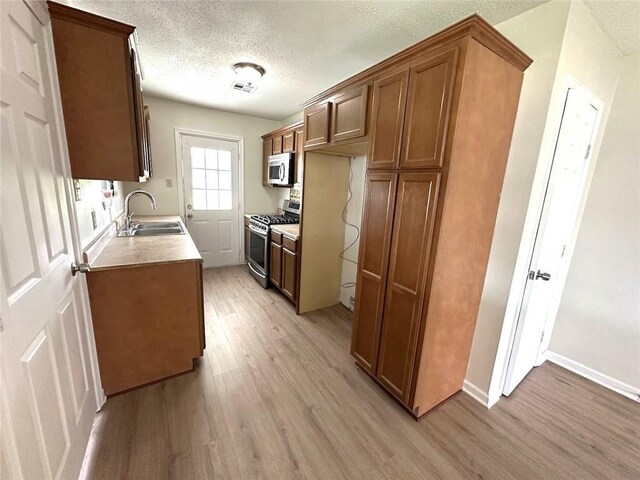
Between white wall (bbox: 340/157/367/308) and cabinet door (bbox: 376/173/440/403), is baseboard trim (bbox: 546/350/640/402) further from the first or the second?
white wall (bbox: 340/157/367/308)

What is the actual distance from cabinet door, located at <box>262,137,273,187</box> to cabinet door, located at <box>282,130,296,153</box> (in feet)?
1.52

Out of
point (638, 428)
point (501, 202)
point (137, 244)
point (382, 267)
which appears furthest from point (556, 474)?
point (137, 244)

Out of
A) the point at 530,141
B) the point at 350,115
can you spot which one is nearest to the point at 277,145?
the point at 350,115

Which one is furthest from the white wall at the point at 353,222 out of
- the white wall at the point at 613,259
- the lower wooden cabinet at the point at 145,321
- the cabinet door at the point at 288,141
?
the white wall at the point at 613,259

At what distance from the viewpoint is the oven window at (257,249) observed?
12.0 feet

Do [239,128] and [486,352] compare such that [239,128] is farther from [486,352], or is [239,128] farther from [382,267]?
[486,352]

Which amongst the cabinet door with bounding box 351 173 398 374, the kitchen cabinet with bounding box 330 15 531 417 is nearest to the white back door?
the kitchen cabinet with bounding box 330 15 531 417

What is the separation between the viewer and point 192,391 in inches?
73.4

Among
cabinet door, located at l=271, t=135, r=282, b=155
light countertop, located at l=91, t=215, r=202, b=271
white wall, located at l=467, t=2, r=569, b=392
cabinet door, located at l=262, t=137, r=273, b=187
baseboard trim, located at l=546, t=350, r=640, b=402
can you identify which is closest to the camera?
white wall, located at l=467, t=2, r=569, b=392

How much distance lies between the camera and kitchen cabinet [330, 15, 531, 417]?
1361mm

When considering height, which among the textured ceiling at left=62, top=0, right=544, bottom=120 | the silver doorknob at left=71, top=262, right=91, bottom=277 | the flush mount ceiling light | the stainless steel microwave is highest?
the textured ceiling at left=62, top=0, right=544, bottom=120

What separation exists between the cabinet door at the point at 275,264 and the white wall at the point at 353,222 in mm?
791

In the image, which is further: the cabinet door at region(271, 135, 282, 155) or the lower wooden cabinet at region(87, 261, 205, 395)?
the cabinet door at region(271, 135, 282, 155)

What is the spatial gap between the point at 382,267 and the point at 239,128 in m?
3.64
